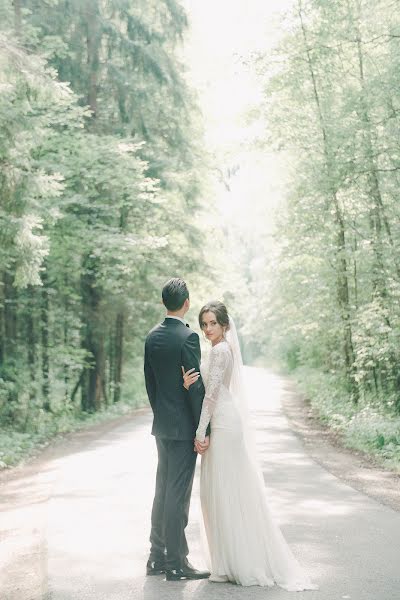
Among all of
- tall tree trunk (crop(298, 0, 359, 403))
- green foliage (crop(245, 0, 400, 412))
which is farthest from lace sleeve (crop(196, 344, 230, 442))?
tall tree trunk (crop(298, 0, 359, 403))

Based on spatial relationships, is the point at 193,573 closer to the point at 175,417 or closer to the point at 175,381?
the point at 175,417

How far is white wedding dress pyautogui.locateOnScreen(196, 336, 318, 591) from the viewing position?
17.8 feet

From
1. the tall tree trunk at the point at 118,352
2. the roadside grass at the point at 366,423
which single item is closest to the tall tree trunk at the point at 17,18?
the tall tree trunk at the point at 118,352

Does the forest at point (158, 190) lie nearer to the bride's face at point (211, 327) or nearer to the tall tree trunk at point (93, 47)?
the tall tree trunk at point (93, 47)

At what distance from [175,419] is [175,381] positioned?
282mm

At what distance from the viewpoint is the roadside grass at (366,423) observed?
12758 millimetres

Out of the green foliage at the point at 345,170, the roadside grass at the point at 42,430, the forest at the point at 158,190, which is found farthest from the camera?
the green foliage at the point at 345,170

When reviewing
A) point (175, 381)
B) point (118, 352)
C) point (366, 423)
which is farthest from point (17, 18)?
point (175, 381)

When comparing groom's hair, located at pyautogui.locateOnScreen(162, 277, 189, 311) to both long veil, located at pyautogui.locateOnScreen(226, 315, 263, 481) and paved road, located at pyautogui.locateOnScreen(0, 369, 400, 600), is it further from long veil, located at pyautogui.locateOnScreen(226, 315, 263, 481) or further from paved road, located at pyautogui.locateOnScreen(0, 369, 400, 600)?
paved road, located at pyautogui.locateOnScreen(0, 369, 400, 600)

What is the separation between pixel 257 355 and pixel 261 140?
185ft

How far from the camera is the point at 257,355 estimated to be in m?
75.9

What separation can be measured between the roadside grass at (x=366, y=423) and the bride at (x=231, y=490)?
627cm

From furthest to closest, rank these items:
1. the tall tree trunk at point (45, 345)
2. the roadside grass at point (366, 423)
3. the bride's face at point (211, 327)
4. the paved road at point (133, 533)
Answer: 1. the tall tree trunk at point (45, 345)
2. the roadside grass at point (366, 423)
3. the bride's face at point (211, 327)
4. the paved road at point (133, 533)

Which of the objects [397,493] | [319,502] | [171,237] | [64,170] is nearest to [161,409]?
[319,502]
